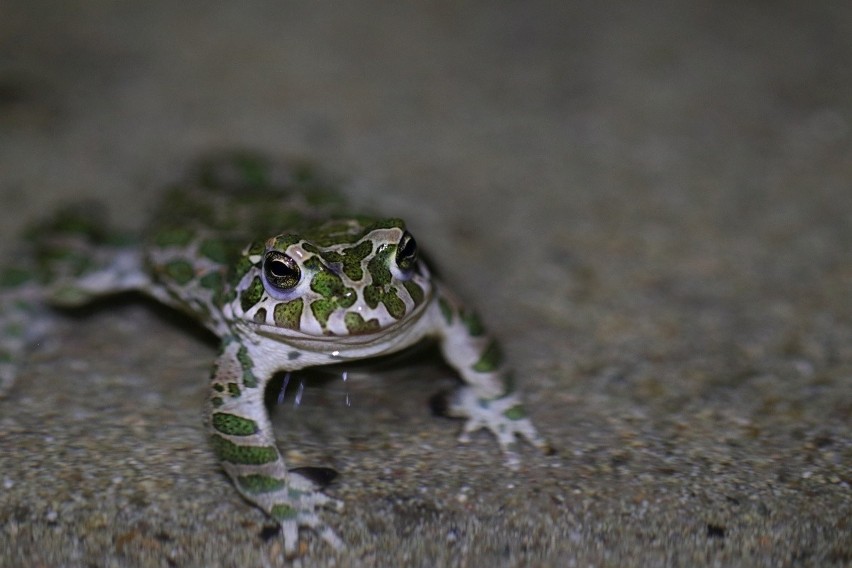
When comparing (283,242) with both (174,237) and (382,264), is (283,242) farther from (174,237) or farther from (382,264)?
(174,237)

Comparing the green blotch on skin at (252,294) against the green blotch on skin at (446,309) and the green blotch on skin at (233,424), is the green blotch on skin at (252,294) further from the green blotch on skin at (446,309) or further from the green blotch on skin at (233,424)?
the green blotch on skin at (446,309)

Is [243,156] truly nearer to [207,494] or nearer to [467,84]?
[467,84]

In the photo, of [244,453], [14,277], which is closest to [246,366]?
[244,453]

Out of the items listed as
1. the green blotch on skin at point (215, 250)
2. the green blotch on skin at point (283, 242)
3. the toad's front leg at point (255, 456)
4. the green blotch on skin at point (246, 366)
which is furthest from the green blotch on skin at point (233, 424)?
the green blotch on skin at point (215, 250)

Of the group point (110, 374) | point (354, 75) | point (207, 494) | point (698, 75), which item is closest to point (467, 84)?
point (354, 75)

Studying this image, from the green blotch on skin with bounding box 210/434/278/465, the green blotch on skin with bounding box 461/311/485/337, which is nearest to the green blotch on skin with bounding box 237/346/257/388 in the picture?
the green blotch on skin with bounding box 210/434/278/465
